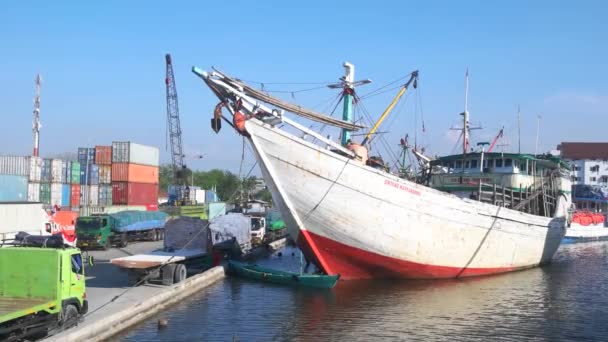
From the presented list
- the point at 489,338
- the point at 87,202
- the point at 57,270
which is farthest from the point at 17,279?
the point at 87,202

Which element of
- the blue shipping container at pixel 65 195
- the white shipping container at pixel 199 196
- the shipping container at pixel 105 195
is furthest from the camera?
the white shipping container at pixel 199 196

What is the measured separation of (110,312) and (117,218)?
21.7 metres

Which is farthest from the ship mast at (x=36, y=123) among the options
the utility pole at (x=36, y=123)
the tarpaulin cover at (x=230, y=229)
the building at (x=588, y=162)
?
the building at (x=588, y=162)

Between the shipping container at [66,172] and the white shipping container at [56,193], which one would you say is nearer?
the white shipping container at [56,193]

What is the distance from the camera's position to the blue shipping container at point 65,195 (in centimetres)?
4903

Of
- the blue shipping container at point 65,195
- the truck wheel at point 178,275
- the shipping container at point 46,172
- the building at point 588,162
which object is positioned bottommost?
the truck wheel at point 178,275

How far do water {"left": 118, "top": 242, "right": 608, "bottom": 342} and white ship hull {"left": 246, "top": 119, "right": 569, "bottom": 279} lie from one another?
1086mm

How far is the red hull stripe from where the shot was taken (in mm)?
24094

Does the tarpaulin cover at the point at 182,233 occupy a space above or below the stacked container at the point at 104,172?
below

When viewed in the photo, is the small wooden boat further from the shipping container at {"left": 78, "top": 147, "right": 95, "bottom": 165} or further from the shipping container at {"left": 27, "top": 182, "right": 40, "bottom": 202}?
the shipping container at {"left": 78, "top": 147, "right": 95, "bottom": 165}

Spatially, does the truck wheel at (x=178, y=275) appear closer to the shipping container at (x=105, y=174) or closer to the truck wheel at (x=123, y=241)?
the truck wheel at (x=123, y=241)

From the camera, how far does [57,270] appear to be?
13.3 meters

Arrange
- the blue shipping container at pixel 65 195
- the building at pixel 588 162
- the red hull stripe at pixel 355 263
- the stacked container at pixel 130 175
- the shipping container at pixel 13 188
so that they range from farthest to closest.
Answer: the building at pixel 588 162 < the stacked container at pixel 130 175 < the blue shipping container at pixel 65 195 < the shipping container at pixel 13 188 < the red hull stripe at pixel 355 263

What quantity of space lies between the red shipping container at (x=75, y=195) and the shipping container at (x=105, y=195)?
9.15 feet
